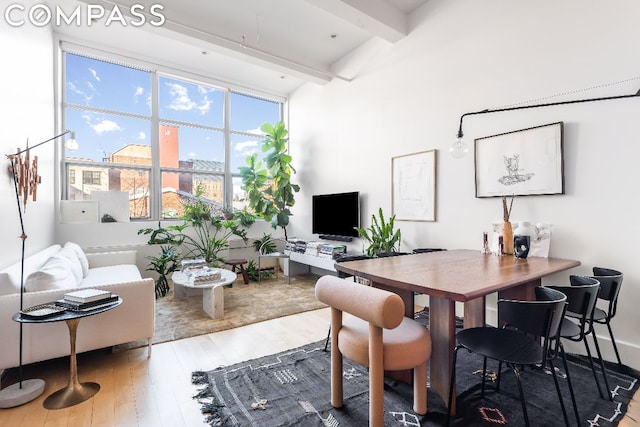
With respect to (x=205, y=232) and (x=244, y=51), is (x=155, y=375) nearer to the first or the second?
(x=205, y=232)

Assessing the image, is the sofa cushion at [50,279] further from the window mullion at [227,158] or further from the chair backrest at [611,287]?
the chair backrest at [611,287]

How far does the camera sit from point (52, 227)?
4379 mm

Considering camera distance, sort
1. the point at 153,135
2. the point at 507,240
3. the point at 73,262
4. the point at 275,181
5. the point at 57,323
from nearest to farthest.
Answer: the point at 57,323
the point at 507,240
the point at 73,262
the point at 153,135
the point at 275,181

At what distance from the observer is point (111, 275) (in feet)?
12.1

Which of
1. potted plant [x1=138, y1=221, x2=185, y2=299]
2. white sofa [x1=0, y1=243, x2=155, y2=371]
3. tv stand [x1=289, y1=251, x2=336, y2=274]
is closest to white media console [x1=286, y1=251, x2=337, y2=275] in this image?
tv stand [x1=289, y1=251, x2=336, y2=274]

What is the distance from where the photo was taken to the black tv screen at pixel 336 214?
4.80m

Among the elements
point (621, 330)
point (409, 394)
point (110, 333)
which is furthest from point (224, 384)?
point (621, 330)

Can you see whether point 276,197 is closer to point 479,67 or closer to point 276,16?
point 276,16

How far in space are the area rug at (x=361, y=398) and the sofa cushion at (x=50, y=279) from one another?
4.29ft

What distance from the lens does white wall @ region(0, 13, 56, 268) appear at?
266 centimetres

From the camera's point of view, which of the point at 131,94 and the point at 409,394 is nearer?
the point at 409,394

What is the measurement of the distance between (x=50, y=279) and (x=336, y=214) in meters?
3.71

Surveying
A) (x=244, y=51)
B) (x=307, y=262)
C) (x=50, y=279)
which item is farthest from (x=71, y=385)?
(x=244, y=51)

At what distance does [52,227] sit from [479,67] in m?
6.00
